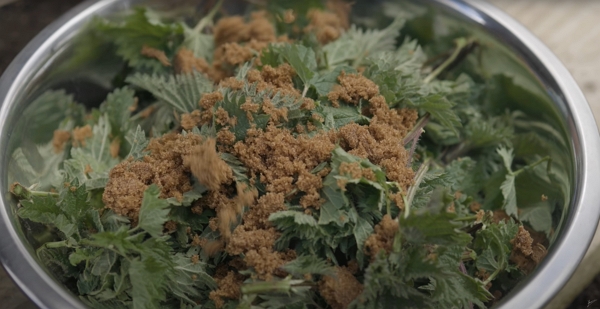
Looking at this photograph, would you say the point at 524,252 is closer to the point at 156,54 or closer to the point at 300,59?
the point at 300,59

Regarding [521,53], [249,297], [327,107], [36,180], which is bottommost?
[36,180]

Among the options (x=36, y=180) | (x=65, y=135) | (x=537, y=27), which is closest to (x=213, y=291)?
(x=36, y=180)

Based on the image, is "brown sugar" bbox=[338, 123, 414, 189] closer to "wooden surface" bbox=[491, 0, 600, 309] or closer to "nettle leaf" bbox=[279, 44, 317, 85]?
"nettle leaf" bbox=[279, 44, 317, 85]


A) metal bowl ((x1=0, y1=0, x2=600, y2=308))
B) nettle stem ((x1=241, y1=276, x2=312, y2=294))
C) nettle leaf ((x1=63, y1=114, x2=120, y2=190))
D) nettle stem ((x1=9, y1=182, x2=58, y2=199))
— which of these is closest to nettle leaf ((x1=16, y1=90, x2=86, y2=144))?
metal bowl ((x1=0, y1=0, x2=600, y2=308))

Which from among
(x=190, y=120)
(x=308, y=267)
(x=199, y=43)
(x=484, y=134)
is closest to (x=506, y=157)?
(x=484, y=134)

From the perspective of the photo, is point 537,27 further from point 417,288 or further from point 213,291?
point 213,291

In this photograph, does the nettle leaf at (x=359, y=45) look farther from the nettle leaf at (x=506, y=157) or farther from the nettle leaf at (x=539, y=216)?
the nettle leaf at (x=539, y=216)

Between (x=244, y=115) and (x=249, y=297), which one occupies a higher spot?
(x=244, y=115)
